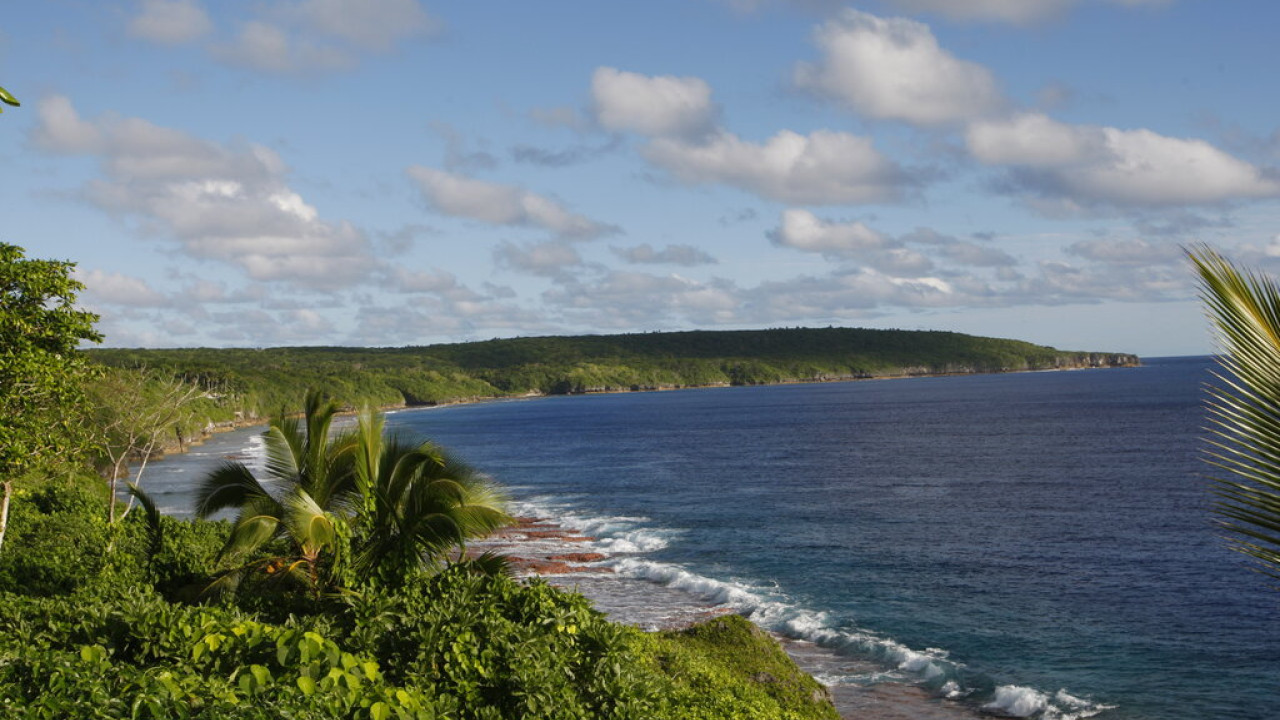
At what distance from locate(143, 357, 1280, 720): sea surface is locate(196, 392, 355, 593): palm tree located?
134cm

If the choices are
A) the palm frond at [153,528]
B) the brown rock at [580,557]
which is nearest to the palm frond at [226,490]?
the palm frond at [153,528]

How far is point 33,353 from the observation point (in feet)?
52.5

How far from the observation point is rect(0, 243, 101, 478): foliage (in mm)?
15898

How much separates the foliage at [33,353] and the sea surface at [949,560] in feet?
20.5

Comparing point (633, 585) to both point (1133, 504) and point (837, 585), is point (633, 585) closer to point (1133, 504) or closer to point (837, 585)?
point (837, 585)

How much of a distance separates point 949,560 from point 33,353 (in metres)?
33.6

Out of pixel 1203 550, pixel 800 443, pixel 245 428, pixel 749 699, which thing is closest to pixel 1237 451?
pixel 749 699

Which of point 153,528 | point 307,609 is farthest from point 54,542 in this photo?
point 307,609

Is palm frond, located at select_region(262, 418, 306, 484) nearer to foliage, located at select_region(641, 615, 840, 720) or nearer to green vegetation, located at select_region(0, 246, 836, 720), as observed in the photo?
green vegetation, located at select_region(0, 246, 836, 720)

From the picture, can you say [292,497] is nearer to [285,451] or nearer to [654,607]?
[285,451]

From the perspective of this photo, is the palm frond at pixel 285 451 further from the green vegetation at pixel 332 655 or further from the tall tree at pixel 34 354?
the tall tree at pixel 34 354

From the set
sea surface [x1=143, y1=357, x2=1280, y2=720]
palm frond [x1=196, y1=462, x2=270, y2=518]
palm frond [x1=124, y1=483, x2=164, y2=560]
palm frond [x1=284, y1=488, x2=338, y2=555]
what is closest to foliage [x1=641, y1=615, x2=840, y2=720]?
sea surface [x1=143, y1=357, x2=1280, y2=720]

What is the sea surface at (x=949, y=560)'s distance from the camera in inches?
987

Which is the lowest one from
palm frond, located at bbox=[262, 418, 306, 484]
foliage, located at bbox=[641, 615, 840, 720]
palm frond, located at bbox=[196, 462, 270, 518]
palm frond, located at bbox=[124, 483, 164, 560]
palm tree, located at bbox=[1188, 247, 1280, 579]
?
foliage, located at bbox=[641, 615, 840, 720]
